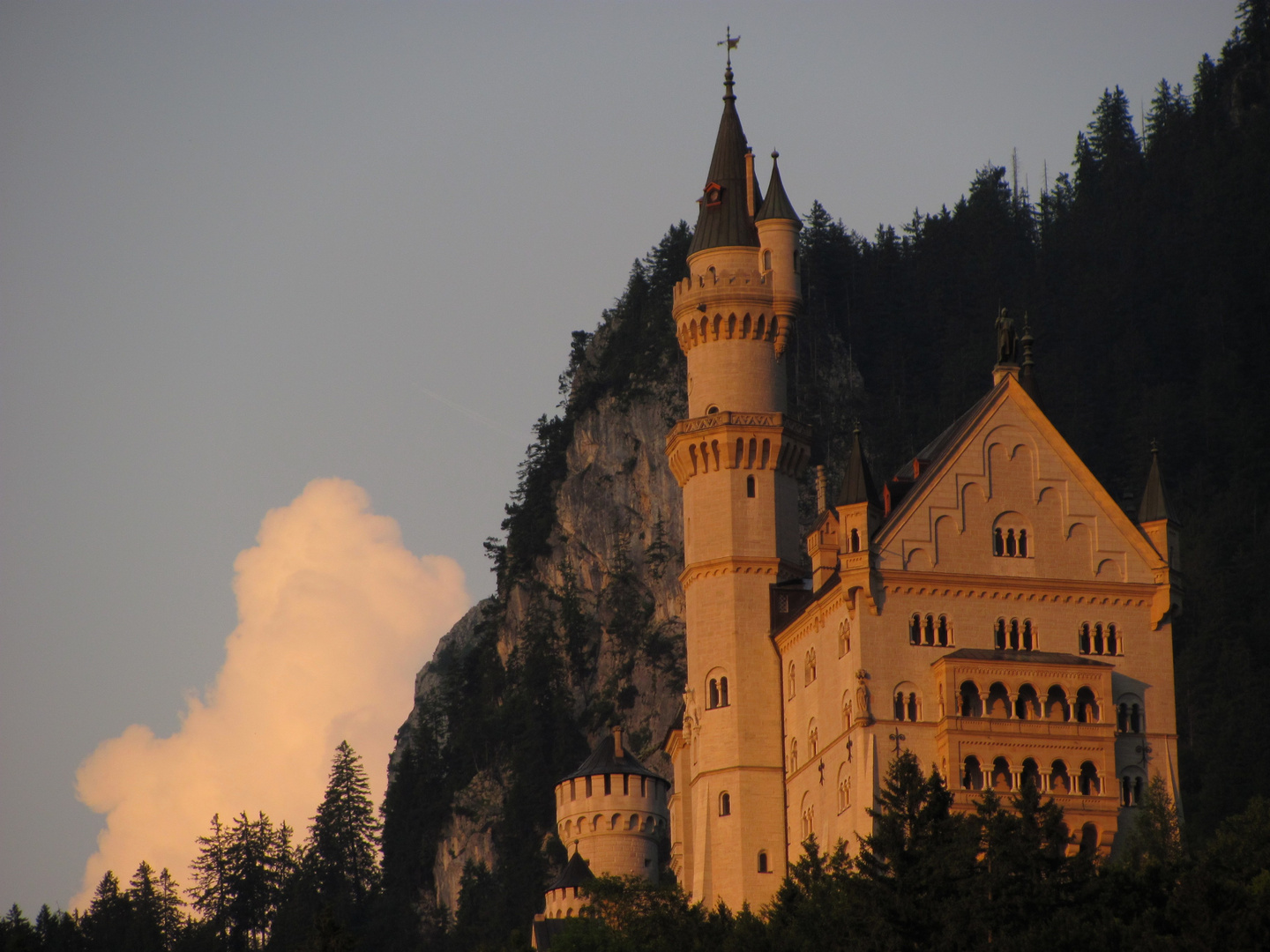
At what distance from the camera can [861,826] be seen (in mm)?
72812

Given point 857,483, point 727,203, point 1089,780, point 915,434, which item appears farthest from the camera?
point 915,434

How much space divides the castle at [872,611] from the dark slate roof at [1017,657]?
142 millimetres

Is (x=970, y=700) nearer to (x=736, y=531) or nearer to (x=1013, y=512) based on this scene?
(x=1013, y=512)

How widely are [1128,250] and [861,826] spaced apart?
100m

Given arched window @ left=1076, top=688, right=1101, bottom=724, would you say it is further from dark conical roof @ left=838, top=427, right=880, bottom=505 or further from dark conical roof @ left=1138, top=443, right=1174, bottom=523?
dark conical roof @ left=838, top=427, right=880, bottom=505

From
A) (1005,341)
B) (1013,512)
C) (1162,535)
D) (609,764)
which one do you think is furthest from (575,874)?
(1162,535)

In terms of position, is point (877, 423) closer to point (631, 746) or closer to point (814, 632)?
point (631, 746)

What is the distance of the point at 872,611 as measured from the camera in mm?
74500

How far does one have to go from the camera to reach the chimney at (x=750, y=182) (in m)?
87.2

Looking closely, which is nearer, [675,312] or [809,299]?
[675,312]

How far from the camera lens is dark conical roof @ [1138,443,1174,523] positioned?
78.1m

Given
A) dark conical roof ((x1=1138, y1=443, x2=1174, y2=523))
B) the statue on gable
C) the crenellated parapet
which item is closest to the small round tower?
the crenellated parapet

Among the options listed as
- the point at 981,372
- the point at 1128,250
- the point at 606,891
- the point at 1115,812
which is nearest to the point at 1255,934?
the point at 1115,812

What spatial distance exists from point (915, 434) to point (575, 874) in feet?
233
